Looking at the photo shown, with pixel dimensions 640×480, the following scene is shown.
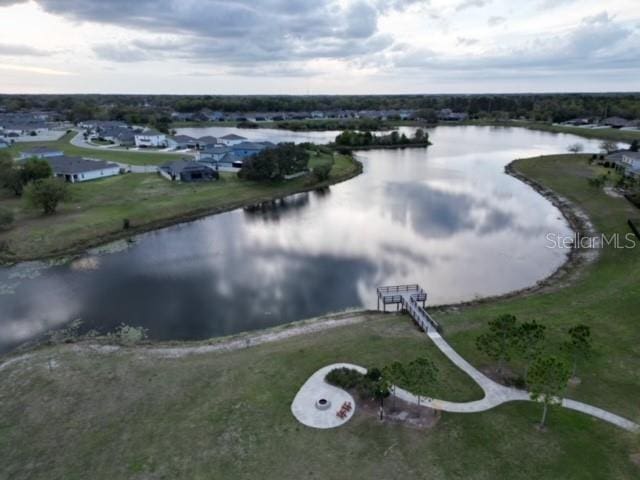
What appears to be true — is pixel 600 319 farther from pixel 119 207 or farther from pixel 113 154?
pixel 113 154

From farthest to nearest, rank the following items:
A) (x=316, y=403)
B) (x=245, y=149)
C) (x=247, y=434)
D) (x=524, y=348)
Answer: (x=245, y=149) < (x=524, y=348) < (x=316, y=403) < (x=247, y=434)

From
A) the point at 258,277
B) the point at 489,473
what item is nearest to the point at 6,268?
the point at 258,277

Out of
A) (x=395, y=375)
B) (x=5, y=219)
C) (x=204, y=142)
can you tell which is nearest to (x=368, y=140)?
(x=204, y=142)

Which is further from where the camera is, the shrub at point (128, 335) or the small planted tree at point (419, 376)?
the shrub at point (128, 335)

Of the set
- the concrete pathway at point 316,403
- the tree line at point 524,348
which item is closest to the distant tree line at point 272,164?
the concrete pathway at point 316,403

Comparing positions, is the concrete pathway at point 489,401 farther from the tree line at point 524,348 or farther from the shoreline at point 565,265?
the shoreline at point 565,265

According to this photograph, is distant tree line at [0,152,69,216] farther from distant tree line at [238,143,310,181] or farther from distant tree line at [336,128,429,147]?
distant tree line at [336,128,429,147]
